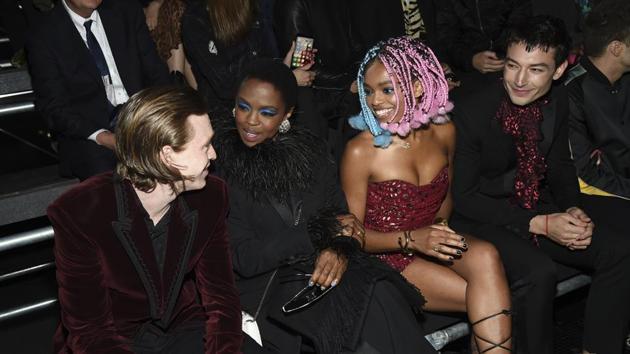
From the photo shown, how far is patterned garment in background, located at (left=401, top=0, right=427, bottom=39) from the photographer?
454 cm

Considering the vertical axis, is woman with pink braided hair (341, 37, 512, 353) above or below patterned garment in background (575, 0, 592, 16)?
below

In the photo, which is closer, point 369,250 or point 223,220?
point 223,220

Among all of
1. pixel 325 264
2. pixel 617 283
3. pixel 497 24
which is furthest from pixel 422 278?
pixel 497 24

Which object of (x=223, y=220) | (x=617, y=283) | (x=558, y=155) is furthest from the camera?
(x=558, y=155)

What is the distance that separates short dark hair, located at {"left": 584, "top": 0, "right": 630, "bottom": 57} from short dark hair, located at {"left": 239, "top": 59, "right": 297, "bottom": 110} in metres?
1.69

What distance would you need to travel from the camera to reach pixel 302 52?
13.1ft

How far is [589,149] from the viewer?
3.74 metres

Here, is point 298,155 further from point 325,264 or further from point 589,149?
point 589,149

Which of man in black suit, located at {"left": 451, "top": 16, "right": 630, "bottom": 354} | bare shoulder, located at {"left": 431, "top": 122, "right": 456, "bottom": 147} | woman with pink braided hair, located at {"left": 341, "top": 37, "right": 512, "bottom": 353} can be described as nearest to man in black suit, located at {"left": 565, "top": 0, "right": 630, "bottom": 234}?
man in black suit, located at {"left": 451, "top": 16, "right": 630, "bottom": 354}

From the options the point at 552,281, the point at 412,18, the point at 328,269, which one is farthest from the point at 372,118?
the point at 412,18

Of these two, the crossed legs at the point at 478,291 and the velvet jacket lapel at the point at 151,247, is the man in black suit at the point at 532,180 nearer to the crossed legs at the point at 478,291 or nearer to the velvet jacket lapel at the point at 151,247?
the crossed legs at the point at 478,291

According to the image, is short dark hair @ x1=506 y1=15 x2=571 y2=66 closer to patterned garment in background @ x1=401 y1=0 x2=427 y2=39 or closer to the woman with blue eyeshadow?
the woman with blue eyeshadow

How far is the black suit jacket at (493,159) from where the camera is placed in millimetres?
3398

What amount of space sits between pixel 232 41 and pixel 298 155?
1320 millimetres
